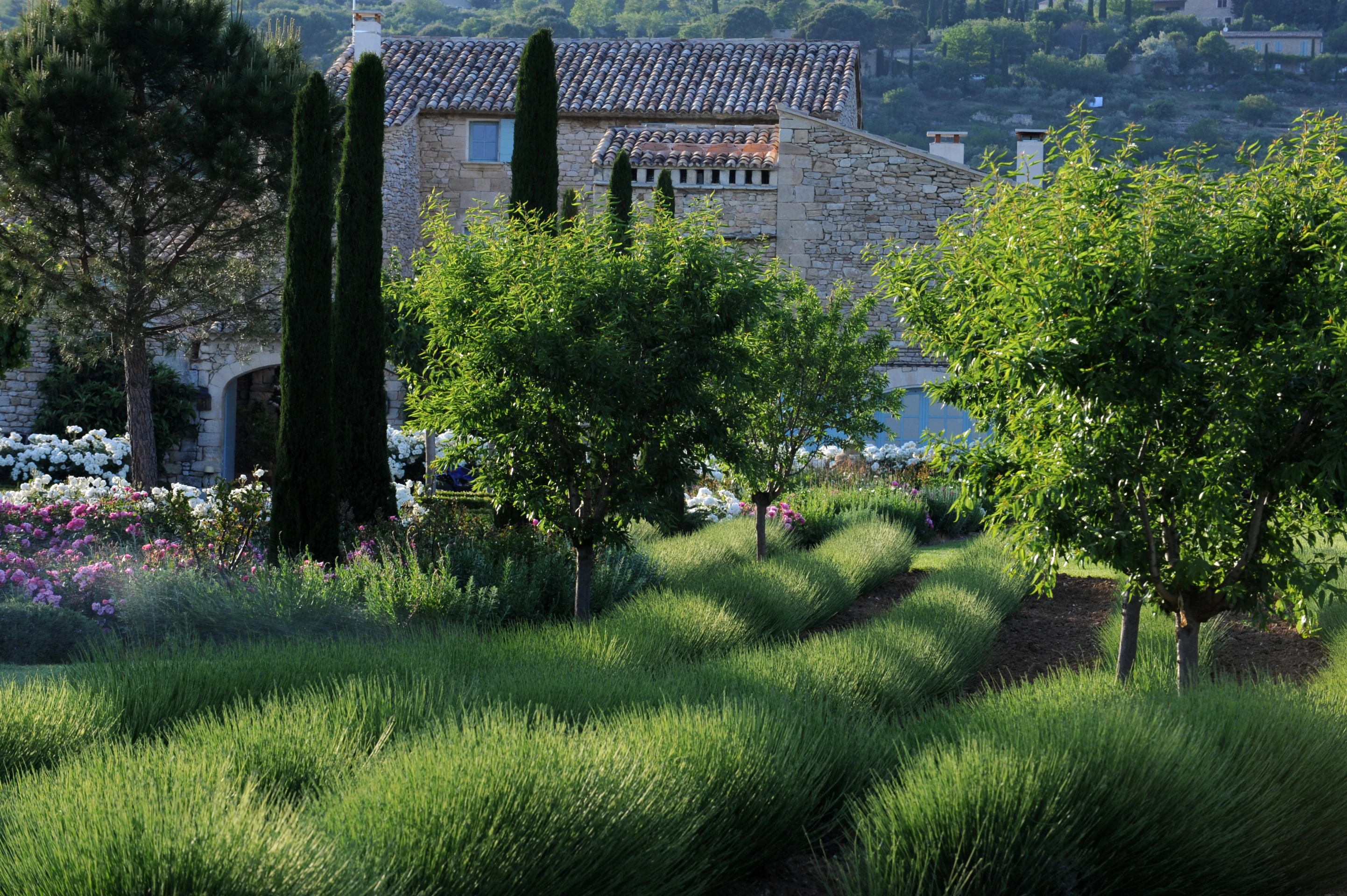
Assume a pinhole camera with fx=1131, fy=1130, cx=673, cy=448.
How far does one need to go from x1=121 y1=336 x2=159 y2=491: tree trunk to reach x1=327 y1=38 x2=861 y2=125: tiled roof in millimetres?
9660

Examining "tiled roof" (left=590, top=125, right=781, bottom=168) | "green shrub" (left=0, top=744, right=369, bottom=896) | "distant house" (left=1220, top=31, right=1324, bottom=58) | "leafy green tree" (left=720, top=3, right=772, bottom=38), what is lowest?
"green shrub" (left=0, top=744, right=369, bottom=896)

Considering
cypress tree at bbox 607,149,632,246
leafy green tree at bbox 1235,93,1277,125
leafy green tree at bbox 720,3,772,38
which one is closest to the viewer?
cypress tree at bbox 607,149,632,246

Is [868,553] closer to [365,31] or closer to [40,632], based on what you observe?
[40,632]

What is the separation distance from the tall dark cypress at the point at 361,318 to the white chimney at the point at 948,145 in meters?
16.9

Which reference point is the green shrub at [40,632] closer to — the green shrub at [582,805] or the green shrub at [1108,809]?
the green shrub at [582,805]

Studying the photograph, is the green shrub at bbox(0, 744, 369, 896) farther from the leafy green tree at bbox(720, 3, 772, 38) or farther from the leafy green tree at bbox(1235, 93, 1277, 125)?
the leafy green tree at bbox(1235, 93, 1277, 125)

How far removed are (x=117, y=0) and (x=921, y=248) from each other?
12.5 metres

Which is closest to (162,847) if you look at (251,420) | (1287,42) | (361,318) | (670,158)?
(361,318)

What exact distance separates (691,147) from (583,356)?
1586cm

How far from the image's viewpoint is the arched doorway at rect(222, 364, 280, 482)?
68.2 ft

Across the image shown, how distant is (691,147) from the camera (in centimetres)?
2231

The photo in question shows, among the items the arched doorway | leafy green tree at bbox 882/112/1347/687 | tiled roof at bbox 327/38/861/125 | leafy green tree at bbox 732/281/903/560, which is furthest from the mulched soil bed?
tiled roof at bbox 327/38/861/125

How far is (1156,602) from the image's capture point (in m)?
6.21

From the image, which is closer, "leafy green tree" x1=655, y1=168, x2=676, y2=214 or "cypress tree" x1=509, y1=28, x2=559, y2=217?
"leafy green tree" x1=655, y1=168, x2=676, y2=214
